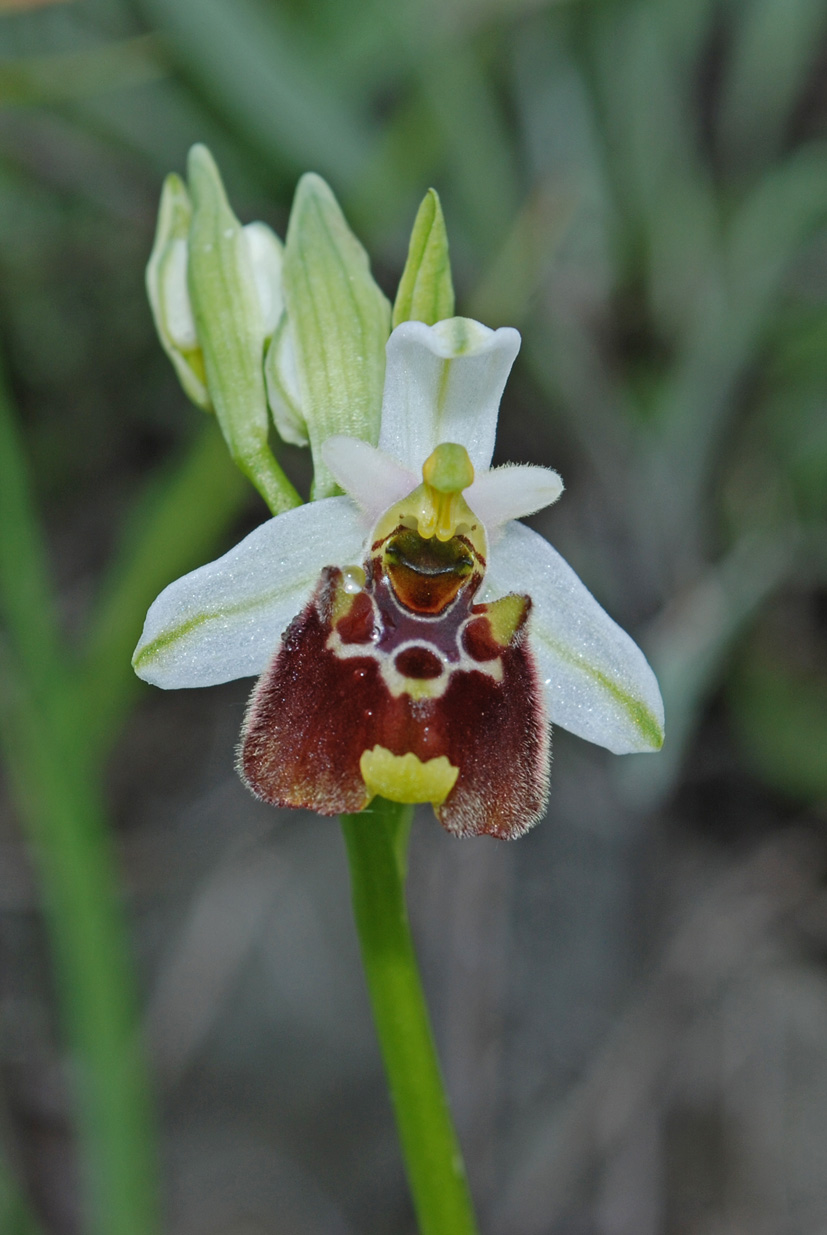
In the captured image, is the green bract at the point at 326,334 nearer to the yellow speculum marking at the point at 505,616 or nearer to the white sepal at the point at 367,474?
the white sepal at the point at 367,474

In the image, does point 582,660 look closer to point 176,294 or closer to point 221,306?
point 221,306

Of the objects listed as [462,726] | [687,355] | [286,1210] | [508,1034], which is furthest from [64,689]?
[687,355]

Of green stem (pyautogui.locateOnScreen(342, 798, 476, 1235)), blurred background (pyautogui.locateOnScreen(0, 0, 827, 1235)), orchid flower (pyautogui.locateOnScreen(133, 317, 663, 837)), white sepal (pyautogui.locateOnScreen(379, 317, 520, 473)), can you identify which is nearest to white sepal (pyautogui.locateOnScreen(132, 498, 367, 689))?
orchid flower (pyautogui.locateOnScreen(133, 317, 663, 837))

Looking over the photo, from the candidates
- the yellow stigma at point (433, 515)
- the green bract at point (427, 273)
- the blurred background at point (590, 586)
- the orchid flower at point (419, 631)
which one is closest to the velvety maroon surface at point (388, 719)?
the orchid flower at point (419, 631)

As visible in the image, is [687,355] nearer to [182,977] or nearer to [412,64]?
[412,64]

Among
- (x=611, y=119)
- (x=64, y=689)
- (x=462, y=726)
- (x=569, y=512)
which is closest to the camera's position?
(x=462, y=726)

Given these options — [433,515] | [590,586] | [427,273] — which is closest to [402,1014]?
[433,515]
